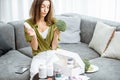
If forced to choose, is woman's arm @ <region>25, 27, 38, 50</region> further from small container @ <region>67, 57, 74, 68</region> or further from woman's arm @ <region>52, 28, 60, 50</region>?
small container @ <region>67, 57, 74, 68</region>

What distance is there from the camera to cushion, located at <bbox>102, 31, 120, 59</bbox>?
2.62 meters

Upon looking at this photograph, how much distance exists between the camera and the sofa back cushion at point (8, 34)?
291 cm

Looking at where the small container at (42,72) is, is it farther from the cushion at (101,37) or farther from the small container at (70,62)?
the cushion at (101,37)

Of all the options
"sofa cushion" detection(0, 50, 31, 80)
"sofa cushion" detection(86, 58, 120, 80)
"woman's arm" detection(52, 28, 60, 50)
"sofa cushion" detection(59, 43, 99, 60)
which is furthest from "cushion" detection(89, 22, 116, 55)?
"sofa cushion" detection(0, 50, 31, 80)

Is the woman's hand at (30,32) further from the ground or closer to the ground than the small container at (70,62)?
further from the ground

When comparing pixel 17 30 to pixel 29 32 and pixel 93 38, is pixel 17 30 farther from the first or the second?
pixel 93 38

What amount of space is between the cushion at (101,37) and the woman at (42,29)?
0.57 m

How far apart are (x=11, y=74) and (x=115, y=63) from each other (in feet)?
3.37

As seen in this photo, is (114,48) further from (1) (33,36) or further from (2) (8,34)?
(2) (8,34)

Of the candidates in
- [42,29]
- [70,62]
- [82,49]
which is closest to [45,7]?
[42,29]

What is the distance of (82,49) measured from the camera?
9.70 ft

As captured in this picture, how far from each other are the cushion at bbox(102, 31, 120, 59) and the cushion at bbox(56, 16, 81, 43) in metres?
0.58

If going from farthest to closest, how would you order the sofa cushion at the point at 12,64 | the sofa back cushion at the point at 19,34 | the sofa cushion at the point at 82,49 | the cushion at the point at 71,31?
the cushion at the point at 71,31 < the sofa back cushion at the point at 19,34 < the sofa cushion at the point at 82,49 < the sofa cushion at the point at 12,64

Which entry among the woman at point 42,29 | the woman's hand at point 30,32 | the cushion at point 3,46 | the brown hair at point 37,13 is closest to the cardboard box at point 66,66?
the woman at point 42,29
